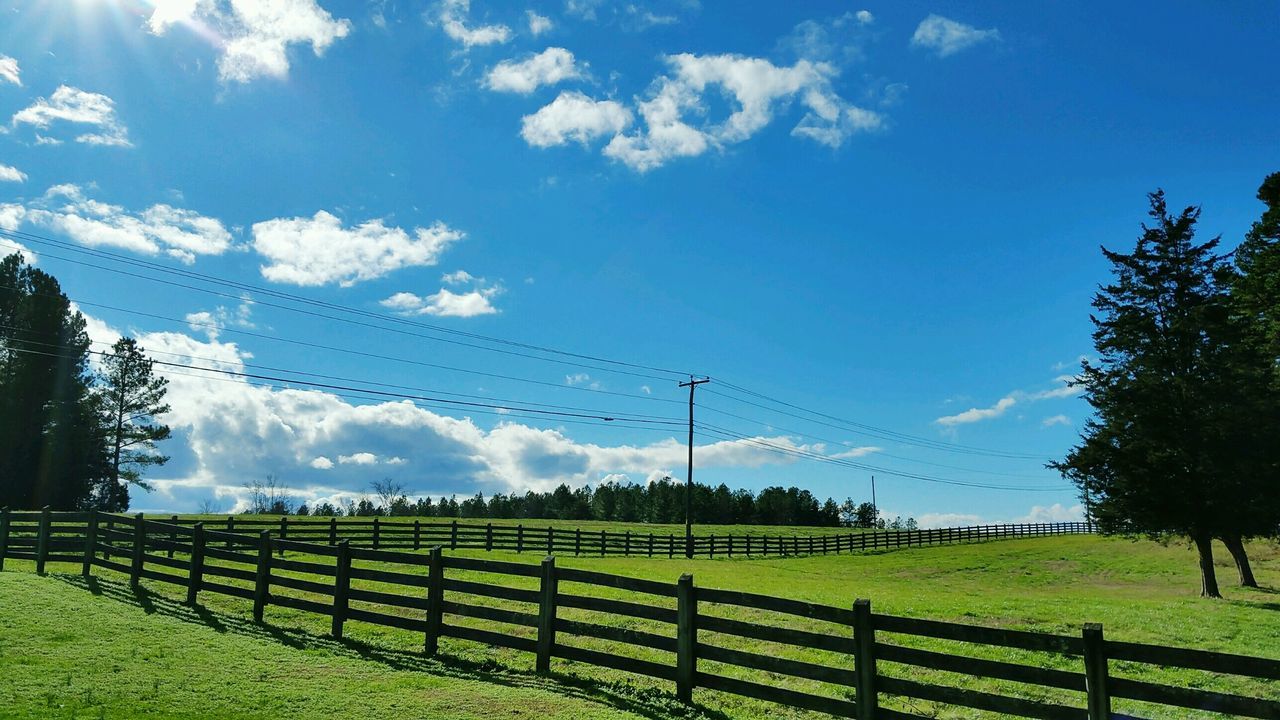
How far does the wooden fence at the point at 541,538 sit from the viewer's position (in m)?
33.6

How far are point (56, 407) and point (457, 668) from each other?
194ft

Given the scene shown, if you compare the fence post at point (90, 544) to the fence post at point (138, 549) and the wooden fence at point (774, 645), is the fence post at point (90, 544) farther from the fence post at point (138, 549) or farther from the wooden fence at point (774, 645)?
the wooden fence at point (774, 645)

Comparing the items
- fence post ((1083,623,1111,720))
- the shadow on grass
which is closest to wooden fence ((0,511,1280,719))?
fence post ((1083,623,1111,720))

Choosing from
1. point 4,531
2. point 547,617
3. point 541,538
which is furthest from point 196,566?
point 541,538

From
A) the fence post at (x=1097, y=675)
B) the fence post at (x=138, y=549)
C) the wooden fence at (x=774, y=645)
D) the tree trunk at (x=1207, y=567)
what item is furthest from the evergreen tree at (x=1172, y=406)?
the fence post at (x=138, y=549)

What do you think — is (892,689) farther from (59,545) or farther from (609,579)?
(59,545)

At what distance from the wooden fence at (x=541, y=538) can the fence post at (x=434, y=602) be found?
1318cm

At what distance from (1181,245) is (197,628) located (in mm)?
35695

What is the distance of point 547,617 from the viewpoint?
10.7m

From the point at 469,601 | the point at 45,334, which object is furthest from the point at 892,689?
the point at 45,334

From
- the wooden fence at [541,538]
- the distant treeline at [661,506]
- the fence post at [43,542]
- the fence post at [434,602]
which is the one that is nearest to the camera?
the fence post at [434,602]

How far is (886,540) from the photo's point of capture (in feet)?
209

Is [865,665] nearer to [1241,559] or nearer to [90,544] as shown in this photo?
[90,544]

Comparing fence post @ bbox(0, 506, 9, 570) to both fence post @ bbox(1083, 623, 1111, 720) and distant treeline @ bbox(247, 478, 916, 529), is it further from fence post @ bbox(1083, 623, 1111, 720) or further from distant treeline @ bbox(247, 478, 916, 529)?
distant treeline @ bbox(247, 478, 916, 529)
